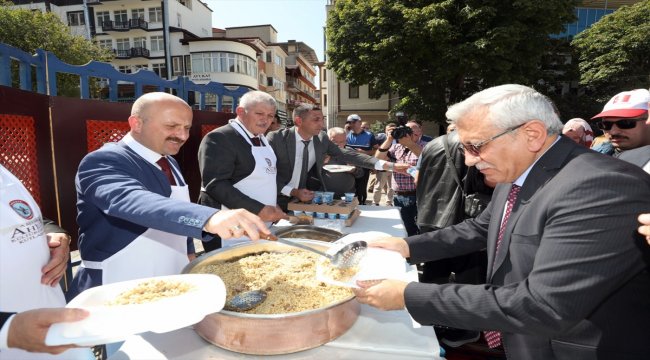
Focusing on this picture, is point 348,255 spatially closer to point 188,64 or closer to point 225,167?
point 225,167

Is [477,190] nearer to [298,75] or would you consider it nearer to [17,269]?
[17,269]

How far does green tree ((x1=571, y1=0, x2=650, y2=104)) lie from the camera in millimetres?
21109

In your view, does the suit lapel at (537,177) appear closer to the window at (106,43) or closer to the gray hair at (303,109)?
the gray hair at (303,109)

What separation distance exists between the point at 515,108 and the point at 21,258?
73.5 inches

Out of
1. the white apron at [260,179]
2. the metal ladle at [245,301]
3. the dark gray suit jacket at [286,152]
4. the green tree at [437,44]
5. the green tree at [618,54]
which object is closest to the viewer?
the metal ladle at [245,301]

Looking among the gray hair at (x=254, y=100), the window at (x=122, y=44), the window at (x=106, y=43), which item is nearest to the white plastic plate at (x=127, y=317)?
the gray hair at (x=254, y=100)

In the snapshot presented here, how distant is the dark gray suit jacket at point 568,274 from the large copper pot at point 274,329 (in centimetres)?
30

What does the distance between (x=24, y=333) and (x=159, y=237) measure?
2.78 ft

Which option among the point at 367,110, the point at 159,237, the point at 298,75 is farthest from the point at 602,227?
the point at 298,75

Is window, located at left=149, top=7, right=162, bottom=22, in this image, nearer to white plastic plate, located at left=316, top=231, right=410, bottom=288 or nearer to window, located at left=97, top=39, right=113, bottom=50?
→ window, located at left=97, top=39, right=113, bottom=50

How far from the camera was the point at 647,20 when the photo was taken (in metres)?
21.8

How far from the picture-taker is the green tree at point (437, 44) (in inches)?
586

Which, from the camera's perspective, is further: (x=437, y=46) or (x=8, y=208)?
(x=437, y=46)

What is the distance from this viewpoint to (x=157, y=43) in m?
34.1
